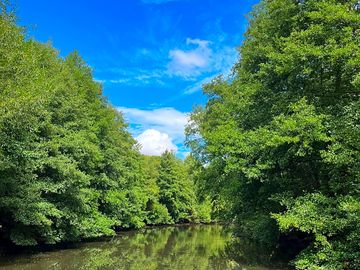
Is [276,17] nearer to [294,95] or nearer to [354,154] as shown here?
[294,95]

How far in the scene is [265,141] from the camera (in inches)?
656

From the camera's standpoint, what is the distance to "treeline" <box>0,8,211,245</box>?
58.7 feet

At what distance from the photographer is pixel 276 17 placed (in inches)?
786

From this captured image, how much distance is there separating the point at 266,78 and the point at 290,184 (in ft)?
19.3

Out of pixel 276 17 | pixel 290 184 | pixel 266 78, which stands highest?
pixel 276 17

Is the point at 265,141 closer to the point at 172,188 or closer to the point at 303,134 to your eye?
the point at 303,134

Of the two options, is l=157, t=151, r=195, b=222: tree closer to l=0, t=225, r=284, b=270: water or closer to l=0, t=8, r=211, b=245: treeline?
Result: l=0, t=8, r=211, b=245: treeline

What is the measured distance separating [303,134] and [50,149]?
15.7 meters

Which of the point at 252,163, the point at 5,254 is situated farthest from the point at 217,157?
the point at 5,254

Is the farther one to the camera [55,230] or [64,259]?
[55,230]

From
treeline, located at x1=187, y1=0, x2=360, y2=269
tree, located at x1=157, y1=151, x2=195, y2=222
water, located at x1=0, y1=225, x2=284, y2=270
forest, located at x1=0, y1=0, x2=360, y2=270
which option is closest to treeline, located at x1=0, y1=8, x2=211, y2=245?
forest, located at x1=0, y1=0, x2=360, y2=270

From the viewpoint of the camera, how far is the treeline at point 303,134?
13445 millimetres

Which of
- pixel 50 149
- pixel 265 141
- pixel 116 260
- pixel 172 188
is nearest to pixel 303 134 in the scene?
pixel 265 141

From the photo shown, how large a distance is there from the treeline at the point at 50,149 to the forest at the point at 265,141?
10 cm
